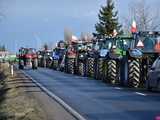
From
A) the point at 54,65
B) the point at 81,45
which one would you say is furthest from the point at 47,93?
the point at 54,65

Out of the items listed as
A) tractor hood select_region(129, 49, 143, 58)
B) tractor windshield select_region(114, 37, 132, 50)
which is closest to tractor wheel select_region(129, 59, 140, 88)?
tractor hood select_region(129, 49, 143, 58)

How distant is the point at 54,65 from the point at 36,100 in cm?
4226

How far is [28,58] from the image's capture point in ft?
208

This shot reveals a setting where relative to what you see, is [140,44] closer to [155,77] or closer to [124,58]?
[124,58]

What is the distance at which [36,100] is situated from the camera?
21.5 m

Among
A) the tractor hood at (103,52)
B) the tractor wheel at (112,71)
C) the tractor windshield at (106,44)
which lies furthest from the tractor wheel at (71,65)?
the tractor wheel at (112,71)

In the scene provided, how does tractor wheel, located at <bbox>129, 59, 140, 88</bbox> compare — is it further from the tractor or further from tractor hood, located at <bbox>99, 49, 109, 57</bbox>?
the tractor

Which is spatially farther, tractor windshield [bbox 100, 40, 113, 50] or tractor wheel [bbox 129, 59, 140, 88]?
tractor windshield [bbox 100, 40, 113, 50]

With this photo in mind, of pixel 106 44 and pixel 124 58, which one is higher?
pixel 106 44

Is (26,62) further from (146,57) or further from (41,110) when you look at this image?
(41,110)

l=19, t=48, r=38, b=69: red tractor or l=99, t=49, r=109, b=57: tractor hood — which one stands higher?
l=99, t=49, r=109, b=57: tractor hood

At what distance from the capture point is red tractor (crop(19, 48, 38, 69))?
63.3 meters

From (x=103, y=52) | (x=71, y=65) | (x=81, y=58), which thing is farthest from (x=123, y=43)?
(x=71, y=65)

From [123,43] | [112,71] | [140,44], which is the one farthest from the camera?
[112,71]
